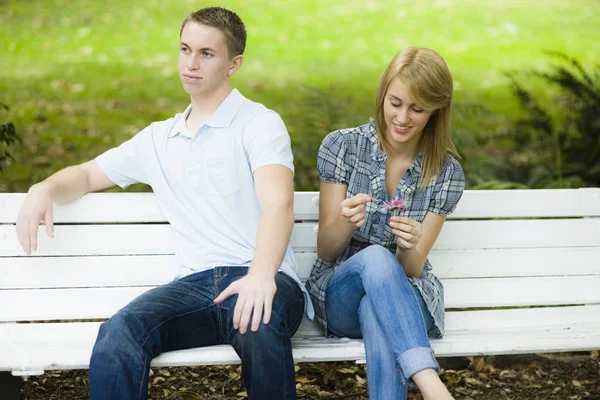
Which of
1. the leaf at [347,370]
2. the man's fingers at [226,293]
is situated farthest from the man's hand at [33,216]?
the leaf at [347,370]

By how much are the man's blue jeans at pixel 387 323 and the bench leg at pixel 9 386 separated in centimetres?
131

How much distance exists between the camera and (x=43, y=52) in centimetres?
927

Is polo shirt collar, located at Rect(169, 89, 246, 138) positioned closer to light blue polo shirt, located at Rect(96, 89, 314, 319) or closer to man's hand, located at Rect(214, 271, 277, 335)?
light blue polo shirt, located at Rect(96, 89, 314, 319)

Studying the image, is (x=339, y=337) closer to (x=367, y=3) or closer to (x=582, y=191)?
(x=582, y=191)

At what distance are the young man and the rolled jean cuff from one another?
14.4 inches

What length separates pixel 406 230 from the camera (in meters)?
2.85

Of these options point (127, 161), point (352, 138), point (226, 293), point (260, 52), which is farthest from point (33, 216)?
point (260, 52)

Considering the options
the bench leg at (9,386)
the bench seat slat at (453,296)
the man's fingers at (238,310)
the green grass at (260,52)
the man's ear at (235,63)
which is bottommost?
the bench leg at (9,386)

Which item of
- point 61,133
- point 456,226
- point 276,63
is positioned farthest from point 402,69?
point 276,63

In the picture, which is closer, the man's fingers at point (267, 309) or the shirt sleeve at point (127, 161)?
the man's fingers at point (267, 309)

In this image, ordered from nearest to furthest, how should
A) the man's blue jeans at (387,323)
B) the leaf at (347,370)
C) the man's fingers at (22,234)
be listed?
the man's blue jeans at (387,323)
the man's fingers at (22,234)
the leaf at (347,370)

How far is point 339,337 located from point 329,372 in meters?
0.97

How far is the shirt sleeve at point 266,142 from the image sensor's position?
292cm

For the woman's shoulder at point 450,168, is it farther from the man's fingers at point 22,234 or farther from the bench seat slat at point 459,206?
the man's fingers at point 22,234
